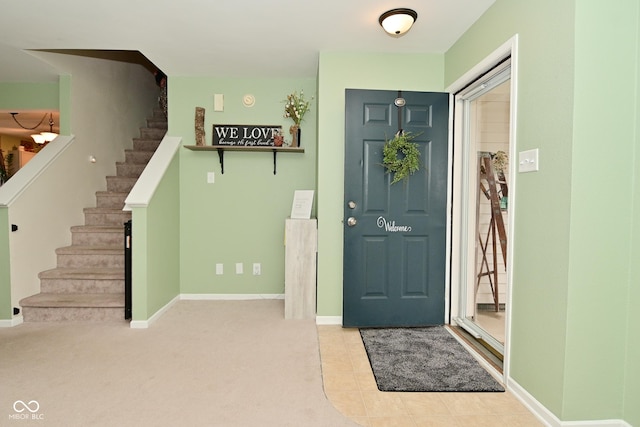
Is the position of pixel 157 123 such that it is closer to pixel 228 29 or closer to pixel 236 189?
pixel 236 189

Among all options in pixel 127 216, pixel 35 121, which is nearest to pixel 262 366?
pixel 127 216

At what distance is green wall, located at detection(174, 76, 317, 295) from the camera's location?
3951 mm

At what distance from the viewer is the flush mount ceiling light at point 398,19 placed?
246 centimetres

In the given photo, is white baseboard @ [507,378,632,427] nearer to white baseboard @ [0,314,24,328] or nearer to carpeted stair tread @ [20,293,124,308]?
carpeted stair tread @ [20,293,124,308]

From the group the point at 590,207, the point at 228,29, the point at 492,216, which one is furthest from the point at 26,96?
the point at 590,207

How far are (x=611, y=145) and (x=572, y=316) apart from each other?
→ 0.83 meters

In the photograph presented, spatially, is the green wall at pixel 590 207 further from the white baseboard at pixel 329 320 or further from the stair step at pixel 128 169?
the stair step at pixel 128 169

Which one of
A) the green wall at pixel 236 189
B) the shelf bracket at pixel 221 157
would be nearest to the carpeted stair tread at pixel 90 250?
the green wall at pixel 236 189

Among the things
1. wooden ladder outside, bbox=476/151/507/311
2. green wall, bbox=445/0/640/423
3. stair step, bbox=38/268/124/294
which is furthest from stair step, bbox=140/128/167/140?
green wall, bbox=445/0/640/423

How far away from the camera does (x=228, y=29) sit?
2.81 meters

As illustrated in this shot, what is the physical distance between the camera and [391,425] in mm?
1855

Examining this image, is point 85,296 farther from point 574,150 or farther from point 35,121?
point 35,121

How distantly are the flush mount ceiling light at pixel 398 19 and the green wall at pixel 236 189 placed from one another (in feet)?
5.04

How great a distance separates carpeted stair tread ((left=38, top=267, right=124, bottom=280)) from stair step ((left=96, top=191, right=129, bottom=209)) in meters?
1.02
